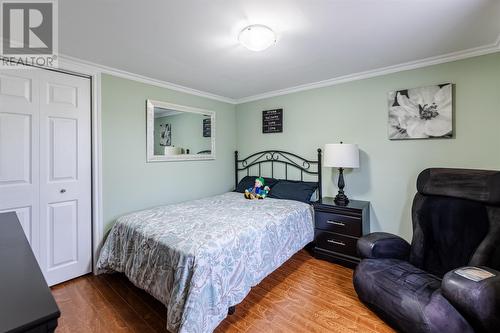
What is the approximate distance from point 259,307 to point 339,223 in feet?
4.37

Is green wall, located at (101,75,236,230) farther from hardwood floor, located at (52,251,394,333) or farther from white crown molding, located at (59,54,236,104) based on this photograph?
hardwood floor, located at (52,251,394,333)

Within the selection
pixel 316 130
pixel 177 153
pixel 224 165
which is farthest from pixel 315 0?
pixel 224 165

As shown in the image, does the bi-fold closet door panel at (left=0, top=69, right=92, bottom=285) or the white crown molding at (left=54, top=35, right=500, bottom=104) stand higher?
the white crown molding at (left=54, top=35, right=500, bottom=104)

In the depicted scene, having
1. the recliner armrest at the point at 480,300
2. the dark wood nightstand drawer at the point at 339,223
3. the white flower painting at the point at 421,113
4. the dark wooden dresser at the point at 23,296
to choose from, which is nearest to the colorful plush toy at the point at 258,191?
the dark wood nightstand drawer at the point at 339,223

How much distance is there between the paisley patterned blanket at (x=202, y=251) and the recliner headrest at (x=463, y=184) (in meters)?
1.30

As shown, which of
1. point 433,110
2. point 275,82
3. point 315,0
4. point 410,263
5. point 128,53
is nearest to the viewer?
point 315,0

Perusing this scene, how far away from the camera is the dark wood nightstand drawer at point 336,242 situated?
2.67 metres

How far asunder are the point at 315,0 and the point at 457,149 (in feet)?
6.95

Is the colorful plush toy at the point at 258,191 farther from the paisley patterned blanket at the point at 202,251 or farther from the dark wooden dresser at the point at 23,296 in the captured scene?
the dark wooden dresser at the point at 23,296

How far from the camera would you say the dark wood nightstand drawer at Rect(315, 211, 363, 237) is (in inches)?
104

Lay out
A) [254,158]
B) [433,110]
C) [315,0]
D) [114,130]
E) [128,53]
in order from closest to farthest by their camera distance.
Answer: [315,0], [128,53], [433,110], [114,130], [254,158]

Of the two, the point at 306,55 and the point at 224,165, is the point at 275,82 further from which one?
the point at 224,165

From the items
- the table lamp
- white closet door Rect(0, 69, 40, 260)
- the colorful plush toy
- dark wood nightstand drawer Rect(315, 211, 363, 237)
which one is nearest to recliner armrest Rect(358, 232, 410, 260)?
dark wood nightstand drawer Rect(315, 211, 363, 237)

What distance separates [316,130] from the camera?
338 centimetres
